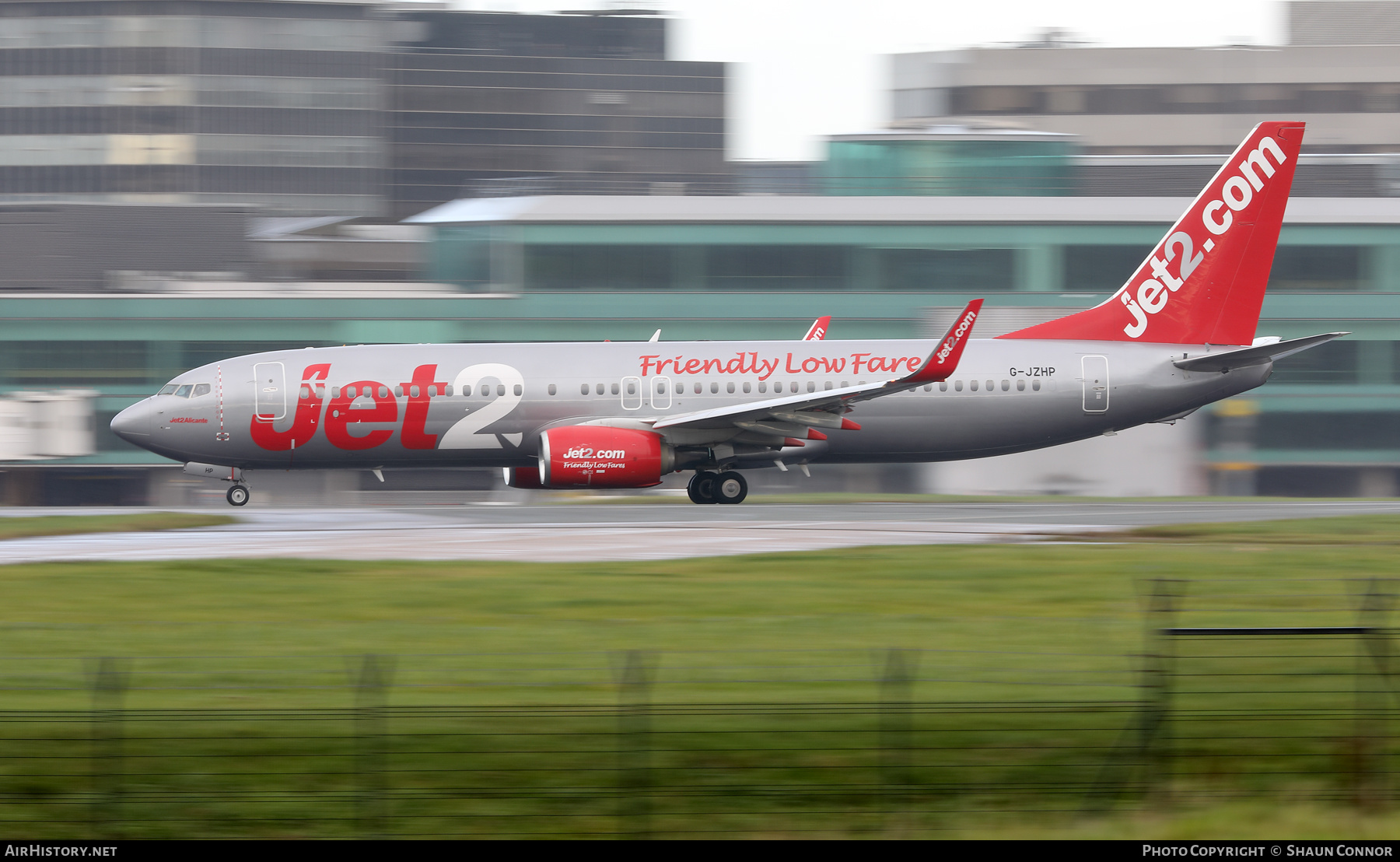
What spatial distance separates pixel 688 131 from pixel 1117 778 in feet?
463

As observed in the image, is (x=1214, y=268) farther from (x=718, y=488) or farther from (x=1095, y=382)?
(x=718, y=488)

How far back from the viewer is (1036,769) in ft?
34.2

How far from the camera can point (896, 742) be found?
35.0 ft

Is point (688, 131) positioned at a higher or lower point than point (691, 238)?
higher

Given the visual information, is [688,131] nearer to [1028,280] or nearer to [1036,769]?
[1028,280]

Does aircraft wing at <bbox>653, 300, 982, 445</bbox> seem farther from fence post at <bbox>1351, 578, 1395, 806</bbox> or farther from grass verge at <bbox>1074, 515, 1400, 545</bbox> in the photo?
fence post at <bbox>1351, 578, 1395, 806</bbox>

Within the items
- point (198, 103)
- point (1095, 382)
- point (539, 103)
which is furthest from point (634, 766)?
point (539, 103)

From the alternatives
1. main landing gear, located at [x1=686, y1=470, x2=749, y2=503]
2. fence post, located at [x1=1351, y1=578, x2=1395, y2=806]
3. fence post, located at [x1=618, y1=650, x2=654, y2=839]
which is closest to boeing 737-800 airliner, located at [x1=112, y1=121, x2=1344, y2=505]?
main landing gear, located at [x1=686, y1=470, x2=749, y2=503]

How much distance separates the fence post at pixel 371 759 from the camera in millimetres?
9484

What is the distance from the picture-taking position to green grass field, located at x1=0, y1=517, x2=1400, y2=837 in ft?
32.0

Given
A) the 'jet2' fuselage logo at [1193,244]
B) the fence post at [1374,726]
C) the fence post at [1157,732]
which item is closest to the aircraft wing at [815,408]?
the 'jet2' fuselage logo at [1193,244]

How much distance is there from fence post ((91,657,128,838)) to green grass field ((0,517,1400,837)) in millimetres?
32

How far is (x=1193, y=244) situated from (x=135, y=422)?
76.7 ft

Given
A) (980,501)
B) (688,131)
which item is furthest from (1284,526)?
(688,131)
